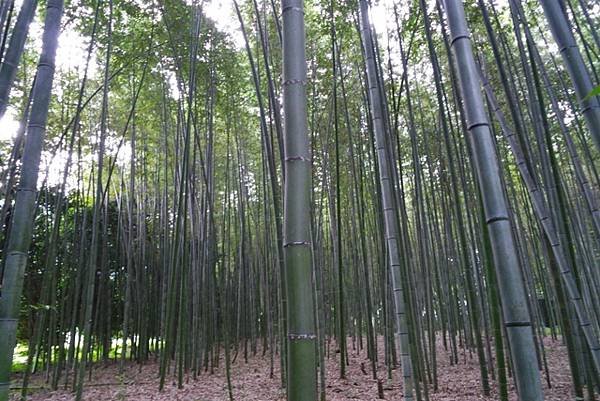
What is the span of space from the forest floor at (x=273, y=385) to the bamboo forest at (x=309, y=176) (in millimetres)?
52

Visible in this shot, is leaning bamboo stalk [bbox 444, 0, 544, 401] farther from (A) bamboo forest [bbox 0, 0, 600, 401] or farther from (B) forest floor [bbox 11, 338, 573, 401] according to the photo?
(B) forest floor [bbox 11, 338, 573, 401]

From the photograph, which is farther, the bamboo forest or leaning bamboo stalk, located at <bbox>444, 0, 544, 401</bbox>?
the bamboo forest

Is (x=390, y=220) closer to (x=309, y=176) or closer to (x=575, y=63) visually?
(x=575, y=63)

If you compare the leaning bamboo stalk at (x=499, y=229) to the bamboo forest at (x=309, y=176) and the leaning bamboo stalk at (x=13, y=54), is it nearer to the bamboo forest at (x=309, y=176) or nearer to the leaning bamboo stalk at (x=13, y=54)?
the bamboo forest at (x=309, y=176)

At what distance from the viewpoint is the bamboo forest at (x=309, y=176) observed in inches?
45.9

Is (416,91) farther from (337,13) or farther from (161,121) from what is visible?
(161,121)

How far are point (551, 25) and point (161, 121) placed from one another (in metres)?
6.09

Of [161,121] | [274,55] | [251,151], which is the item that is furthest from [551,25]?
[251,151]

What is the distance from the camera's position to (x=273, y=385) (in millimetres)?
4855

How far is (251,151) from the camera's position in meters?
7.93

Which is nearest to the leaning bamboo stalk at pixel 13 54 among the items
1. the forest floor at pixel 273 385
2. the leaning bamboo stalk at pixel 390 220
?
the leaning bamboo stalk at pixel 390 220

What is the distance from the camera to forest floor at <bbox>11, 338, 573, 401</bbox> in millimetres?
4113

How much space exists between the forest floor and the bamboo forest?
5 cm

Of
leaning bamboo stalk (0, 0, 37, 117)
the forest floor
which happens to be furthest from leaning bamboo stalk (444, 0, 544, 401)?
the forest floor
